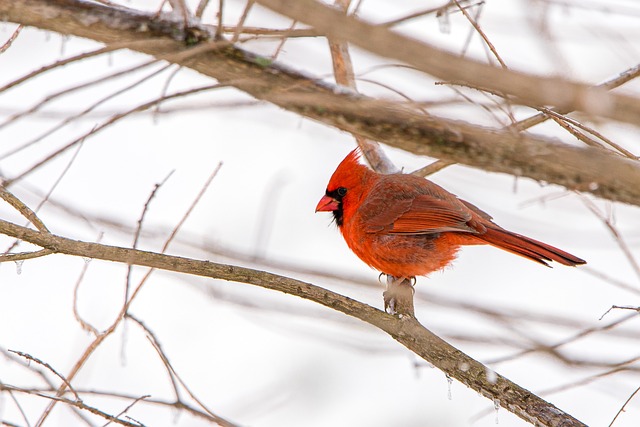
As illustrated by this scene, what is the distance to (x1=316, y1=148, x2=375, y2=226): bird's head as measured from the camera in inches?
156

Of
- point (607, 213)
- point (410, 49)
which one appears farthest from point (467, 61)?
point (607, 213)

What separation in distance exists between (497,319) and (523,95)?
898 millimetres

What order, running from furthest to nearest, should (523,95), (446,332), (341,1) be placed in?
(341,1) → (446,332) → (523,95)

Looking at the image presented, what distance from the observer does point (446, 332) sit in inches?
83.4

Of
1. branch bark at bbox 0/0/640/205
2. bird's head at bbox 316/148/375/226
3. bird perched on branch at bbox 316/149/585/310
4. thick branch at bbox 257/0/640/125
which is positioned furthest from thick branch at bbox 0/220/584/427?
bird's head at bbox 316/148/375/226

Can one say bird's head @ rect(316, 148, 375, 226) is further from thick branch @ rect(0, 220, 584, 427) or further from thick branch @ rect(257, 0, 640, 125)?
thick branch @ rect(257, 0, 640, 125)

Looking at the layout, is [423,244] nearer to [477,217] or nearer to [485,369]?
[477,217]

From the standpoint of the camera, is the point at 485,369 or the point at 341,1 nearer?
the point at 485,369

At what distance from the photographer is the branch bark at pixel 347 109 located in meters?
1.42

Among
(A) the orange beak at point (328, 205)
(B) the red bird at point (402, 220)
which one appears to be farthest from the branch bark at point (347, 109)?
(A) the orange beak at point (328, 205)

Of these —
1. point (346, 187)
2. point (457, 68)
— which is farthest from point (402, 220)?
point (457, 68)

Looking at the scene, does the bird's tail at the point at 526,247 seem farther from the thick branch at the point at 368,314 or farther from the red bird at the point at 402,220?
the thick branch at the point at 368,314

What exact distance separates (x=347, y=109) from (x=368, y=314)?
1122mm

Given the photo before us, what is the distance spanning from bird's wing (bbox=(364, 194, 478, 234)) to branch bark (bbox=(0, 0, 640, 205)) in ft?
6.87
